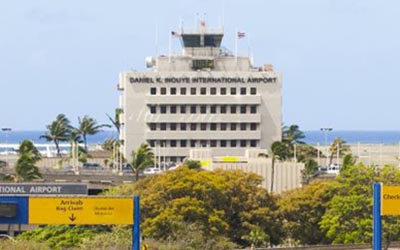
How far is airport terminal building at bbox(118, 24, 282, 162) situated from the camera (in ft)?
494

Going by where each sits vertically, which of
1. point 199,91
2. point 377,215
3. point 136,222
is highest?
point 199,91

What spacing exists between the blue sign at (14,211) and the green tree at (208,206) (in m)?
27.5

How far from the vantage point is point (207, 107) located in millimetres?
151000

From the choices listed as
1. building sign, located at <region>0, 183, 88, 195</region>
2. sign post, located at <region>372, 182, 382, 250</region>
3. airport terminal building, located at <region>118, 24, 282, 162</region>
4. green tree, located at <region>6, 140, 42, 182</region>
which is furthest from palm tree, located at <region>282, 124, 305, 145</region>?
sign post, located at <region>372, 182, 382, 250</region>

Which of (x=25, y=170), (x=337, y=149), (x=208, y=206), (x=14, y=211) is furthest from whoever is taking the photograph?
(x=337, y=149)

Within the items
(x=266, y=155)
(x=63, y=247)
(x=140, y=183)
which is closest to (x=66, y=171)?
(x=266, y=155)

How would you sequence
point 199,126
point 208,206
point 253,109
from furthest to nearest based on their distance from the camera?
point 253,109, point 199,126, point 208,206

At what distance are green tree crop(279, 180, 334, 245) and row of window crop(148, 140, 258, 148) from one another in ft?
225

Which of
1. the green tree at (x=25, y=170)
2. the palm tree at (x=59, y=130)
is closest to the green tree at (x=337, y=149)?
the palm tree at (x=59, y=130)

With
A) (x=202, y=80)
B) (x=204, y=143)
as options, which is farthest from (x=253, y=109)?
(x=204, y=143)

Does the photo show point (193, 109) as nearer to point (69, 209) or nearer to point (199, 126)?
point (199, 126)

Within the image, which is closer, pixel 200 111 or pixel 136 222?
pixel 136 222

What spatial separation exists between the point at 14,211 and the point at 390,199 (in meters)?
11.4

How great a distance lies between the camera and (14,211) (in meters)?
39.4
